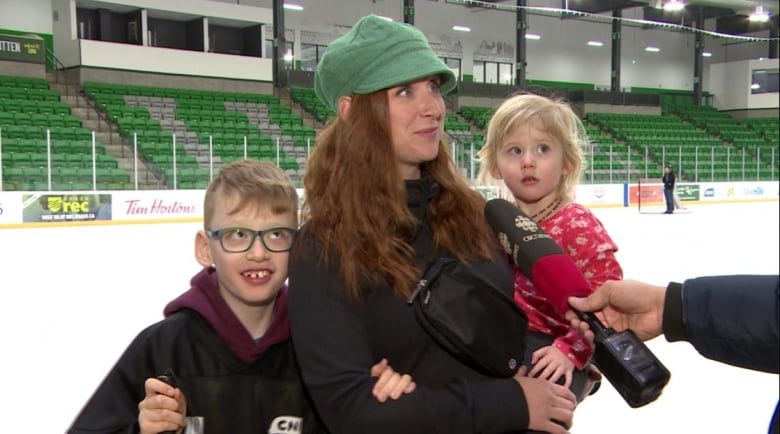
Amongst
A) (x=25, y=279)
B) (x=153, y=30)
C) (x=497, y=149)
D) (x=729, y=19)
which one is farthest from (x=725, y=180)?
(x=497, y=149)

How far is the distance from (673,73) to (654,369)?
111 feet

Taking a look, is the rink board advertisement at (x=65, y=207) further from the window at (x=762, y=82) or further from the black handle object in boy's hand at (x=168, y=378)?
the window at (x=762, y=82)

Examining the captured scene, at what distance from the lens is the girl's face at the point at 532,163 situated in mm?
1806

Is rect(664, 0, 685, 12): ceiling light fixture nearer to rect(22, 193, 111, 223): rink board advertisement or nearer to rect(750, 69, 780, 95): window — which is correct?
rect(750, 69, 780, 95): window

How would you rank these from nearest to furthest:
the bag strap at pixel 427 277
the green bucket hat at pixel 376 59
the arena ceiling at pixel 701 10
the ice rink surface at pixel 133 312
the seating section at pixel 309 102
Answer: the bag strap at pixel 427 277 < the green bucket hat at pixel 376 59 < the ice rink surface at pixel 133 312 < the seating section at pixel 309 102 < the arena ceiling at pixel 701 10

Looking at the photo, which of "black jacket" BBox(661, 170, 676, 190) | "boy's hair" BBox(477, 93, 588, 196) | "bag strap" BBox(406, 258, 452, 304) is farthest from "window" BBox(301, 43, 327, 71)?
"bag strap" BBox(406, 258, 452, 304)

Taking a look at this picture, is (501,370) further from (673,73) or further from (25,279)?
(673,73)

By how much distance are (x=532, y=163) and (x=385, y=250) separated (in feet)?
2.36

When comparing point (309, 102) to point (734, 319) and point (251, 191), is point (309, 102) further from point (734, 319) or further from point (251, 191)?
point (734, 319)

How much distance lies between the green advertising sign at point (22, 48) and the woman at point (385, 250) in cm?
1694

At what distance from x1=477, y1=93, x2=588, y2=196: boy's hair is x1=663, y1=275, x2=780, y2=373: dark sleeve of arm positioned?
2.81 feet

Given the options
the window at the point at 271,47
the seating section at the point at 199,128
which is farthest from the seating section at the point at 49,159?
the window at the point at 271,47

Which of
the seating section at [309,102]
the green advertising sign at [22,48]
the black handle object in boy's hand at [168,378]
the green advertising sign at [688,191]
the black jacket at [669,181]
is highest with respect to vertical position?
the green advertising sign at [22,48]

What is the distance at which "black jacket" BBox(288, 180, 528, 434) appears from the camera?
1132 mm
